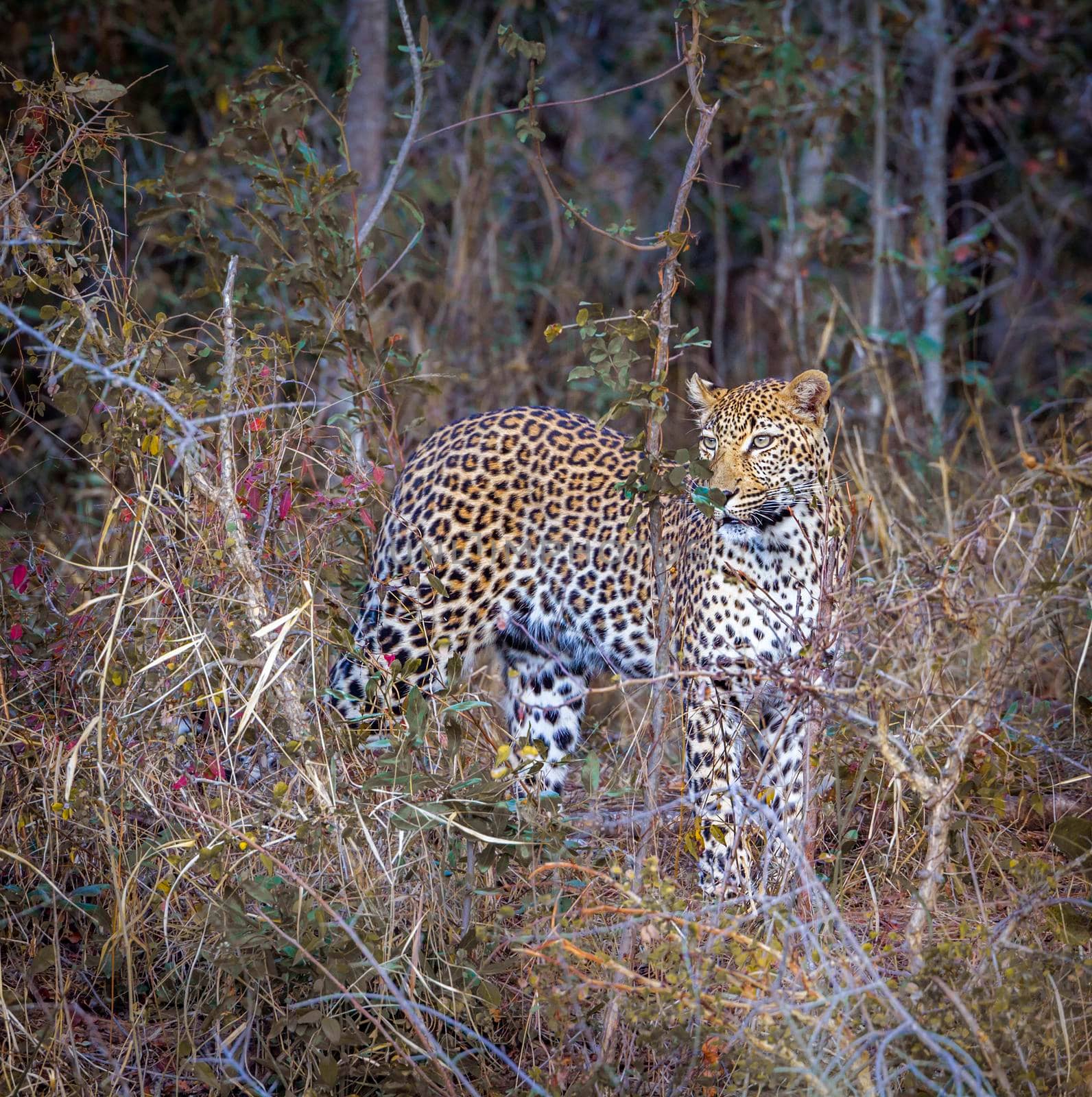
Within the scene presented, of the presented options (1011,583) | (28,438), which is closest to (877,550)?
(1011,583)

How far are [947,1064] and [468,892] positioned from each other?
4.52 ft

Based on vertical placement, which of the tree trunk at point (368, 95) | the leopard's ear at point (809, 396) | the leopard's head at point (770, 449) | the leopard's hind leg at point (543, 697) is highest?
the tree trunk at point (368, 95)

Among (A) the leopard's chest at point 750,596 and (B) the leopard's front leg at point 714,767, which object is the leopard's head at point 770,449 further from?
(B) the leopard's front leg at point 714,767

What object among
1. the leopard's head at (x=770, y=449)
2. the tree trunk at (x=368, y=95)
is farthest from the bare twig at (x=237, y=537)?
the tree trunk at (x=368, y=95)

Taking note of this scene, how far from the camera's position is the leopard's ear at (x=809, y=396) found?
4.93 m

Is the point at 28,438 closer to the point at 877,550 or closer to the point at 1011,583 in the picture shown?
the point at 877,550

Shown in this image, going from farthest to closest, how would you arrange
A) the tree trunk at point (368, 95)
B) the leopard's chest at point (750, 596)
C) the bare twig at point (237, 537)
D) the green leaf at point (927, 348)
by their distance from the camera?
the green leaf at point (927, 348), the tree trunk at point (368, 95), the leopard's chest at point (750, 596), the bare twig at point (237, 537)

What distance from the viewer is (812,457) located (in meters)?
4.98

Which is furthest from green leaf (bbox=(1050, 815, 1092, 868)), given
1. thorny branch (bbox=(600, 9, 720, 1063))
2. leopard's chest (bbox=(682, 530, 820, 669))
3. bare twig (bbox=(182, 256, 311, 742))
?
bare twig (bbox=(182, 256, 311, 742))

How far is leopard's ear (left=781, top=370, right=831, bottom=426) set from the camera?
16.2ft

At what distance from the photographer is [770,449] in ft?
16.1

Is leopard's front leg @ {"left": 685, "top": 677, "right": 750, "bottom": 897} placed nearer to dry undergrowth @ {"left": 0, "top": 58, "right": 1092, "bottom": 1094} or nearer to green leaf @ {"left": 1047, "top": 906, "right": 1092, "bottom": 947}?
dry undergrowth @ {"left": 0, "top": 58, "right": 1092, "bottom": 1094}

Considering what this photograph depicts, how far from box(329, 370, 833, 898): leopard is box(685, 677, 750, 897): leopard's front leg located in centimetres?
1

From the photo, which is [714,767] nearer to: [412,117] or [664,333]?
[664,333]
